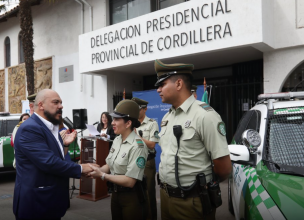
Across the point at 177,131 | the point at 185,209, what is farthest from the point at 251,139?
the point at 185,209

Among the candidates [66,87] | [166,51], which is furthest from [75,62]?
[166,51]

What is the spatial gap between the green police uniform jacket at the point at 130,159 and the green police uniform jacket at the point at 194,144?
39 centimetres

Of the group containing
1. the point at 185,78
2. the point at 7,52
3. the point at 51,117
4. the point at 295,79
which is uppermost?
the point at 7,52

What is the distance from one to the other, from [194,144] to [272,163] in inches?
30.1

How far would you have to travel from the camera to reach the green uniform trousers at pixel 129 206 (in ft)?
9.51

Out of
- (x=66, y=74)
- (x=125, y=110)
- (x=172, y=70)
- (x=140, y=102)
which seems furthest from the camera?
(x=66, y=74)

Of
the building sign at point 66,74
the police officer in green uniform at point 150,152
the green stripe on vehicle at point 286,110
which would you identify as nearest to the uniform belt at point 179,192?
the green stripe on vehicle at point 286,110

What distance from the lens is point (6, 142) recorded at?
7.98m

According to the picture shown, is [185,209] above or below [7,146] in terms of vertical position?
above

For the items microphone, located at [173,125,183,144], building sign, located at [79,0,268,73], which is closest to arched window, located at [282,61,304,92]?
building sign, located at [79,0,268,73]

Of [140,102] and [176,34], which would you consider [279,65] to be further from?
[140,102]

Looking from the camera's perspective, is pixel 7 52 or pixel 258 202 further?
pixel 7 52

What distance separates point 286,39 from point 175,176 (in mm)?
5929

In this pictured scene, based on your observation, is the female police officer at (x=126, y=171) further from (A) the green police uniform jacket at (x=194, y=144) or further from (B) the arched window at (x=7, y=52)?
(B) the arched window at (x=7, y=52)
